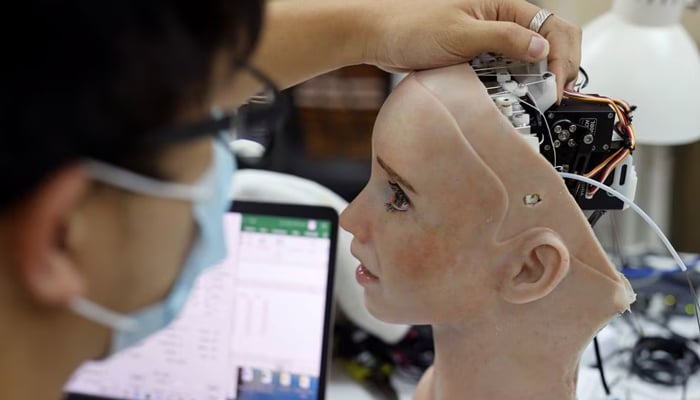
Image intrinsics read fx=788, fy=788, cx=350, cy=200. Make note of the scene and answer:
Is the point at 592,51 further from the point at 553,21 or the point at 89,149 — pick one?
the point at 89,149

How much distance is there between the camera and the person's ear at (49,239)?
0.42 m

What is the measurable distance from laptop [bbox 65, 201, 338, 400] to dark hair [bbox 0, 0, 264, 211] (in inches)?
22.1

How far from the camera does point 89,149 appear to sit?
1.37ft

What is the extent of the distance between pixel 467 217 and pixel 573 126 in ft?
0.42

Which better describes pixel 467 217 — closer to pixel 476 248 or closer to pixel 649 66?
pixel 476 248

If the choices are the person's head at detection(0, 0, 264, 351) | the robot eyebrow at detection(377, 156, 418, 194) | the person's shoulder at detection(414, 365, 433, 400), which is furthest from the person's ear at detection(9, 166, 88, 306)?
the person's shoulder at detection(414, 365, 433, 400)

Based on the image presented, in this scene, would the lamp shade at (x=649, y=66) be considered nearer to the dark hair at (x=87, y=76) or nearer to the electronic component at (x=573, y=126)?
the electronic component at (x=573, y=126)

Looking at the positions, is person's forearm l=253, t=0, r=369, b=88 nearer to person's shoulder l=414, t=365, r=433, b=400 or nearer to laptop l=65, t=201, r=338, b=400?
laptop l=65, t=201, r=338, b=400

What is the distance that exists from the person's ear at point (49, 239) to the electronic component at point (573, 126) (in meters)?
0.39

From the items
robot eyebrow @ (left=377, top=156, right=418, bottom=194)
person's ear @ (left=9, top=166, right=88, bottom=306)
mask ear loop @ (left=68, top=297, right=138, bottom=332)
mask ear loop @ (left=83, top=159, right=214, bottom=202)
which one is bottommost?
mask ear loop @ (left=68, top=297, right=138, bottom=332)

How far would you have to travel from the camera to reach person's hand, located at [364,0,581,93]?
2.25ft

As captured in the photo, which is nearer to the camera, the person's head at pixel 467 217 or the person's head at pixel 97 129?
the person's head at pixel 97 129

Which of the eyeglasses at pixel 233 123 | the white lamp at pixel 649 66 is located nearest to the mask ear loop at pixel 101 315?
the eyeglasses at pixel 233 123

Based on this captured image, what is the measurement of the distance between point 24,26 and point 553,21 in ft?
1.69
